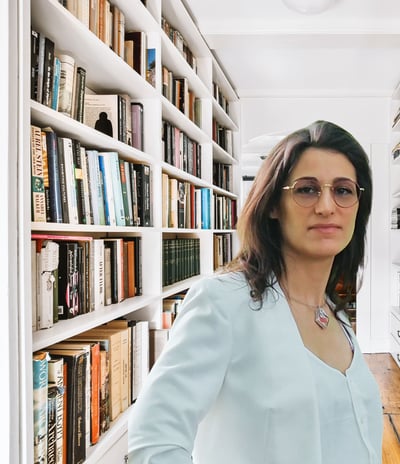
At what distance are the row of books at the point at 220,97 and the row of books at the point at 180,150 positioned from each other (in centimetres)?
80

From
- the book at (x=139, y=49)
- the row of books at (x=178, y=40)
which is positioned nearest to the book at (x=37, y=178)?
the book at (x=139, y=49)

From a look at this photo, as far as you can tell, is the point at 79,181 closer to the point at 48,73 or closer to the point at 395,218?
the point at 48,73

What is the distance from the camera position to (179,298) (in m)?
2.78

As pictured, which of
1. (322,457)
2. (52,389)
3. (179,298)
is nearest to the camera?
(322,457)

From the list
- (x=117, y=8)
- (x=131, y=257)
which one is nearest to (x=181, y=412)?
(x=131, y=257)

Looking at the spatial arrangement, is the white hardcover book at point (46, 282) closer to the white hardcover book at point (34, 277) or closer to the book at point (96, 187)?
the white hardcover book at point (34, 277)

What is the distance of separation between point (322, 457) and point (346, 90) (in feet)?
15.5

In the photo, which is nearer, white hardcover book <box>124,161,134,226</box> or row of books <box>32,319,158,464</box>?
row of books <box>32,319,158,464</box>

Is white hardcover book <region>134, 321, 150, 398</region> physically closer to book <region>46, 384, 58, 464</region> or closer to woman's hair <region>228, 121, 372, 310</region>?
book <region>46, 384, 58, 464</region>

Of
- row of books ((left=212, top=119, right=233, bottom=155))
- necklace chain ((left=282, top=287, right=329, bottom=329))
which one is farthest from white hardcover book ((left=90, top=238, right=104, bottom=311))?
row of books ((left=212, top=119, right=233, bottom=155))

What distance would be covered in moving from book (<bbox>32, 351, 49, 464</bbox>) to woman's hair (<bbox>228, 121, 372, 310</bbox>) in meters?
0.61

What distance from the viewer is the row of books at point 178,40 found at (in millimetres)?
2693

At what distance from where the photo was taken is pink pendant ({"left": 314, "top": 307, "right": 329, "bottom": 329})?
0.88 metres

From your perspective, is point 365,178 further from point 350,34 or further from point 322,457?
point 350,34
